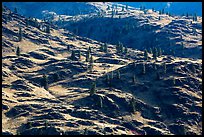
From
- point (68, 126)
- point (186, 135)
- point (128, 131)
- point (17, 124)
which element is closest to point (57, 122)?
point (68, 126)

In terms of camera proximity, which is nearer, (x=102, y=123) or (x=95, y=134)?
(x=95, y=134)

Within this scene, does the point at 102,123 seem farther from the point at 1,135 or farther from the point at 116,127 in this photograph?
the point at 1,135

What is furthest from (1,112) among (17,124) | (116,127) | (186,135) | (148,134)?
(186,135)

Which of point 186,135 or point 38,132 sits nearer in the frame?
point 38,132

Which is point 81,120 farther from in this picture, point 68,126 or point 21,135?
point 21,135

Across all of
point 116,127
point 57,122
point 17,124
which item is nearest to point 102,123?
point 116,127

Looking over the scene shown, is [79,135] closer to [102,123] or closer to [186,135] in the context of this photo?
[102,123]

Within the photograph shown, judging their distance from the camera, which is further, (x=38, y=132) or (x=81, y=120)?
(x=81, y=120)
